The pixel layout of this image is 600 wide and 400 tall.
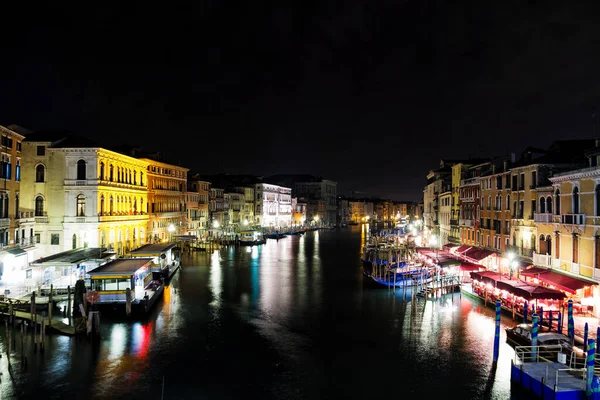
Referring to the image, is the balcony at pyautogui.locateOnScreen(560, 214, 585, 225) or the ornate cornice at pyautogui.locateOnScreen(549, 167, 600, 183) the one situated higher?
the ornate cornice at pyautogui.locateOnScreen(549, 167, 600, 183)

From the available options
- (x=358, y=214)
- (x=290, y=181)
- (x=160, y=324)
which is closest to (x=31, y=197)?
(x=160, y=324)

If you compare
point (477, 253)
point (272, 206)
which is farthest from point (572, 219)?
point (272, 206)

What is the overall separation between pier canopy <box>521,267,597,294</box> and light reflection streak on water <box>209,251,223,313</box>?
17074 millimetres

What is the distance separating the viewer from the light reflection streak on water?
27256mm

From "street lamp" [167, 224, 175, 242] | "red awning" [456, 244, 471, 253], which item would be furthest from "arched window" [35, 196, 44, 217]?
"red awning" [456, 244, 471, 253]

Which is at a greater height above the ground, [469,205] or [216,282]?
[469,205]

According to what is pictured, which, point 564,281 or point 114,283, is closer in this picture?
point 564,281

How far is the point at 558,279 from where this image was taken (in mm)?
22156

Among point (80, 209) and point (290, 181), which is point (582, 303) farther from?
point (290, 181)

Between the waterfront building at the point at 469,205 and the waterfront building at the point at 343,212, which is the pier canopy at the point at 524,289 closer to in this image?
the waterfront building at the point at 469,205

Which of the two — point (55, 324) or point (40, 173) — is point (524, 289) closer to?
point (55, 324)

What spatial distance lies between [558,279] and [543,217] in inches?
172

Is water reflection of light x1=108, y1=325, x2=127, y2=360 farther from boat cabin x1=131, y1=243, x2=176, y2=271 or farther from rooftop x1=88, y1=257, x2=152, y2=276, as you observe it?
boat cabin x1=131, y1=243, x2=176, y2=271

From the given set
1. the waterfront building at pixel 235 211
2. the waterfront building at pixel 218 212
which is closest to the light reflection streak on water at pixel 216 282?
the waterfront building at pixel 218 212
